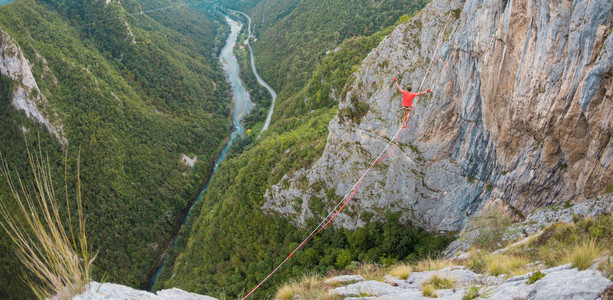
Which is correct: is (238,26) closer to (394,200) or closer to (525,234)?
(394,200)

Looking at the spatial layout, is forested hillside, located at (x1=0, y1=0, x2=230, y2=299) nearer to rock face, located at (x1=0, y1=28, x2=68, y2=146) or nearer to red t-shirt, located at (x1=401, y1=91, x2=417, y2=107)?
rock face, located at (x1=0, y1=28, x2=68, y2=146)

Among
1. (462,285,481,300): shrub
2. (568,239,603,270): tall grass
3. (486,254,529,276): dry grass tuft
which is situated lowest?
(462,285,481,300): shrub

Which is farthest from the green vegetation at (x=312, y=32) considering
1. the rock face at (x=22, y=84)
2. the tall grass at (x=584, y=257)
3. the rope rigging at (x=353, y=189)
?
the tall grass at (x=584, y=257)

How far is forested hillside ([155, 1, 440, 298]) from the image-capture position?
2530cm

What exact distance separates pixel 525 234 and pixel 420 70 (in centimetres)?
1279

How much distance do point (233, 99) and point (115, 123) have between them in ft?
111

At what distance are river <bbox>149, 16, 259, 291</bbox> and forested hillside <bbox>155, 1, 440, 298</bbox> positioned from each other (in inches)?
571

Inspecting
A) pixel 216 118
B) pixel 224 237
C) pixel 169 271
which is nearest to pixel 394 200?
pixel 224 237

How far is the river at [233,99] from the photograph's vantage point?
6976cm

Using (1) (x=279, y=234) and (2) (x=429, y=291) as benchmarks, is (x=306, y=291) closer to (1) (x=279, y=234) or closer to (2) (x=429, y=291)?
(2) (x=429, y=291)

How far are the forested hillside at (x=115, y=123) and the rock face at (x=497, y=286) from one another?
48.9m

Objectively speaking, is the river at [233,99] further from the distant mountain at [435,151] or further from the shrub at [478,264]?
the shrub at [478,264]

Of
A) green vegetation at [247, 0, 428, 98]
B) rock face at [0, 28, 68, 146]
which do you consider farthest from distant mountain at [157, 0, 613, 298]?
rock face at [0, 28, 68, 146]

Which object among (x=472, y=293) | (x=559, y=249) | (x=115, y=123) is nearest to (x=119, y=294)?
(x=472, y=293)
